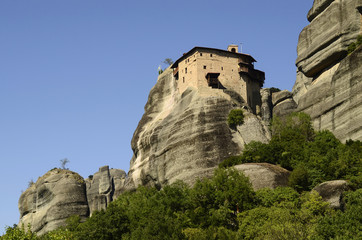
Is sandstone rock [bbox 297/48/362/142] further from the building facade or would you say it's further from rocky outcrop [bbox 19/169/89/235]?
rocky outcrop [bbox 19/169/89/235]

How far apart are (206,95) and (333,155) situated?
83.1ft

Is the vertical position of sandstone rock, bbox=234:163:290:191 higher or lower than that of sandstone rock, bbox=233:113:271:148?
lower

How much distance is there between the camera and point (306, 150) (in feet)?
229

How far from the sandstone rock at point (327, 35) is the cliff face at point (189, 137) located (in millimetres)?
11105

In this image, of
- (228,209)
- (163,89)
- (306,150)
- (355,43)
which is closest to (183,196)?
(228,209)

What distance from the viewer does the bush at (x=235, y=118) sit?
3196 inches

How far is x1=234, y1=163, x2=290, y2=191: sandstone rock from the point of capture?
64.6 meters

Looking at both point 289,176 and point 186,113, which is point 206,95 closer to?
point 186,113

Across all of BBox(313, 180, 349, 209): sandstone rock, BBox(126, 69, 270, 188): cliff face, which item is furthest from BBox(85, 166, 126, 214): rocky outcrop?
BBox(313, 180, 349, 209): sandstone rock

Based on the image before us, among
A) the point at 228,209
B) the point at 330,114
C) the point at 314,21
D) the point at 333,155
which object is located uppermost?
the point at 314,21

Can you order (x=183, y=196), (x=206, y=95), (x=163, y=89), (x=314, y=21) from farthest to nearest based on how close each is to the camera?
(x=163, y=89), (x=206, y=95), (x=314, y=21), (x=183, y=196)

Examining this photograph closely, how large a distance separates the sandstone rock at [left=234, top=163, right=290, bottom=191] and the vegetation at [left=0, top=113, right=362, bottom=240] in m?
1.52

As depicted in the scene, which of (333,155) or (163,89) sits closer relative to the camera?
(333,155)

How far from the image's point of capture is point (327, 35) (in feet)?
250
